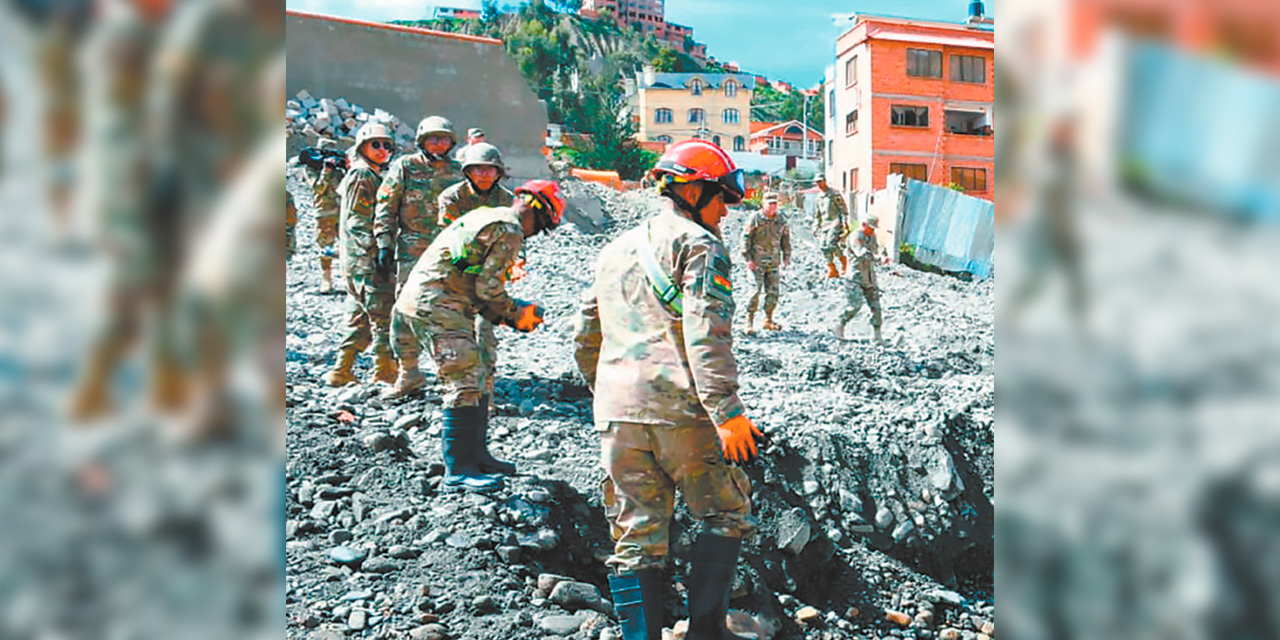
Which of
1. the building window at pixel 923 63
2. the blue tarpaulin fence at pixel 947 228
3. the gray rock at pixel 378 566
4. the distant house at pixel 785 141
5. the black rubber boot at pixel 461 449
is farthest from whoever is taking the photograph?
the distant house at pixel 785 141

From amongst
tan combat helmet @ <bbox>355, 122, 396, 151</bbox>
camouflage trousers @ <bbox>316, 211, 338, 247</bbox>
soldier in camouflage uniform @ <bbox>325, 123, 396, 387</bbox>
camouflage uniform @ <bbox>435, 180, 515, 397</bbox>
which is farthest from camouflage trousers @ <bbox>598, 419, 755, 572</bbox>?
camouflage trousers @ <bbox>316, 211, 338, 247</bbox>

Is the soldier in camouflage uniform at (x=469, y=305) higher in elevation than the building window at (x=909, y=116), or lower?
lower

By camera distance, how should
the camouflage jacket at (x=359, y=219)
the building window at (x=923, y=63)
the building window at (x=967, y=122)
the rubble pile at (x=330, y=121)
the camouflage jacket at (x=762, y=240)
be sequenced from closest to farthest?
1. the camouflage jacket at (x=359, y=219)
2. the camouflage jacket at (x=762, y=240)
3. the rubble pile at (x=330, y=121)
4. the building window at (x=923, y=63)
5. the building window at (x=967, y=122)

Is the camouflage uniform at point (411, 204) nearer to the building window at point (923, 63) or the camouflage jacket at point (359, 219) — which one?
the camouflage jacket at point (359, 219)

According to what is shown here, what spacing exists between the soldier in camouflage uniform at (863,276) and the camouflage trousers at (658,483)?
310 inches

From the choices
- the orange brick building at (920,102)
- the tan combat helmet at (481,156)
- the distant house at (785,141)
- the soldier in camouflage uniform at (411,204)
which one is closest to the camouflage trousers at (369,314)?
the soldier in camouflage uniform at (411,204)

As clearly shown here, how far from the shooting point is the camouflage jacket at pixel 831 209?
14.3 meters

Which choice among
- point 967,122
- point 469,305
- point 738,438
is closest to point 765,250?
point 469,305

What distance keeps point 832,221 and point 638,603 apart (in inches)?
471
